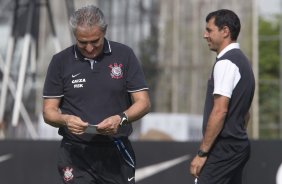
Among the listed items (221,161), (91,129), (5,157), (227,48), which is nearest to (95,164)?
(91,129)

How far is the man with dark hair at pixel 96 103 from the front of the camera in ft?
17.9

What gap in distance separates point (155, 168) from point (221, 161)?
11.7ft

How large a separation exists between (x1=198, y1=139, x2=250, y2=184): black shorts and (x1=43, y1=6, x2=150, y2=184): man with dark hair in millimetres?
624

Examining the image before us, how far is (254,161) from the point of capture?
921 centimetres

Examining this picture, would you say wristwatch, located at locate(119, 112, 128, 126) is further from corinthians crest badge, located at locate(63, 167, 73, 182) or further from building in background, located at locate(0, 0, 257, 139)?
building in background, located at locate(0, 0, 257, 139)

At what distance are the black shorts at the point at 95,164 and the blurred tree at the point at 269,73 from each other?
25864mm

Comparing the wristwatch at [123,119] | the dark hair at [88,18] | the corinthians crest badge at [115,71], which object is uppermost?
the dark hair at [88,18]

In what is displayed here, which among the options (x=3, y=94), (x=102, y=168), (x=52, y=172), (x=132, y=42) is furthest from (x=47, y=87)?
(x=132, y=42)

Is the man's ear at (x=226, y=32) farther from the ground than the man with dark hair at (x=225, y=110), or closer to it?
farther from the ground

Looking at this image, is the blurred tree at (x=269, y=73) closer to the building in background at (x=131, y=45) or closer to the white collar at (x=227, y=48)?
the building in background at (x=131, y=45)

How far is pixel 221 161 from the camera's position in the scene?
19.5 feet

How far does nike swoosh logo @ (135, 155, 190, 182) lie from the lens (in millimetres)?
9414

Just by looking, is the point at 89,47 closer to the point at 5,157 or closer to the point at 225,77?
the point at 225,77

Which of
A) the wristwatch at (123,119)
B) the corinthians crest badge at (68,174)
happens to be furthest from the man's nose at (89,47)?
the corinthians crest badge at (68,174)
